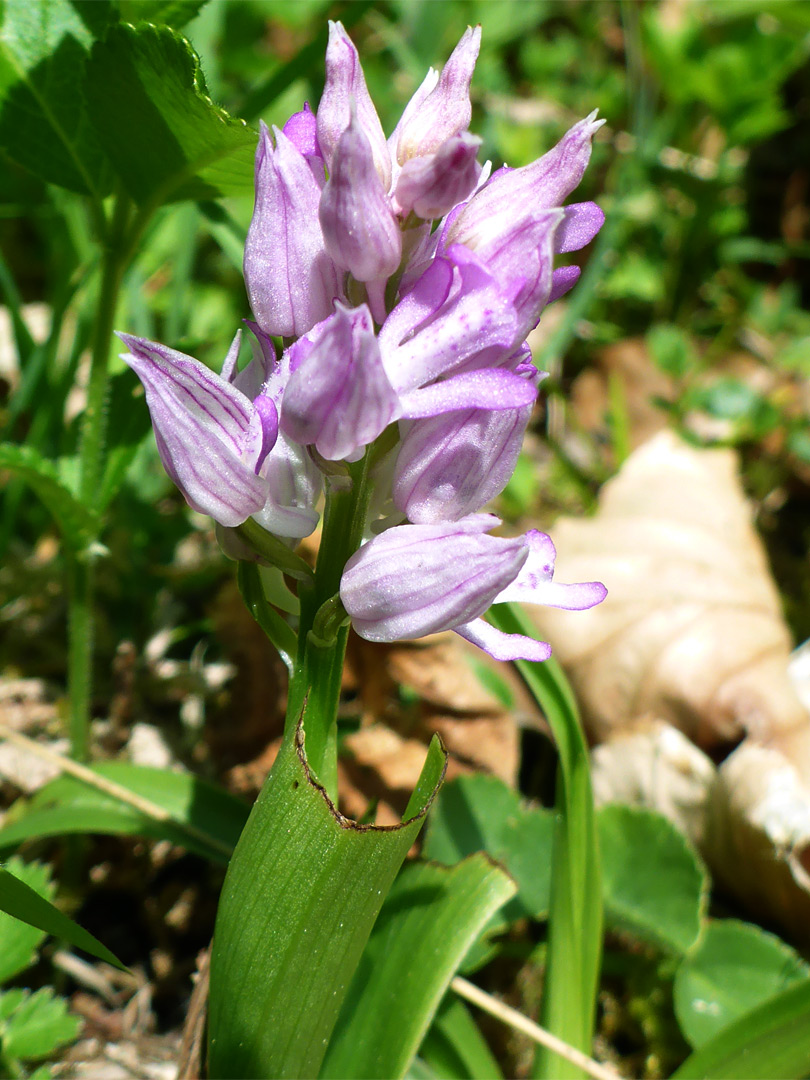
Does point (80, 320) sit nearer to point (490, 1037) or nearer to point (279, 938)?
point (279, 938)

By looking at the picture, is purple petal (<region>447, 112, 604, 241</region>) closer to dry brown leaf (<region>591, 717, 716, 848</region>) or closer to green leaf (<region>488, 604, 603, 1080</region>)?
green leaf (<region>488, 604, 603, 1080</region>)

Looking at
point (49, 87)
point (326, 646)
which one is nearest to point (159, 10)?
point (49, 87)

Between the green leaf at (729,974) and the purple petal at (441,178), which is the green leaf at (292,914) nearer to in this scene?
the purple petal at (441,178)

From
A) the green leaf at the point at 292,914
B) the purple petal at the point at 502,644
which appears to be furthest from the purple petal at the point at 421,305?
the green leaf at the point at 292,914

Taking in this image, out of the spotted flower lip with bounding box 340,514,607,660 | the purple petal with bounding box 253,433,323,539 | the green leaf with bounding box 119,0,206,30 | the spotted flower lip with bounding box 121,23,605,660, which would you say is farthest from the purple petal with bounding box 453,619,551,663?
the green leaf with bounding box 119,0,206,30

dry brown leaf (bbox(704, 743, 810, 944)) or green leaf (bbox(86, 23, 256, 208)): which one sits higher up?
green leaf (bbox(86, 23, 256, 208))

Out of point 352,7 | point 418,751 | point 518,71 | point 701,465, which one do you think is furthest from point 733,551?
point 518,71
